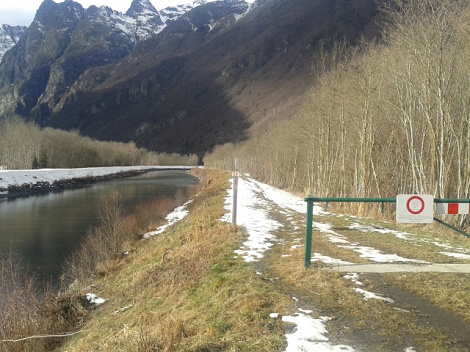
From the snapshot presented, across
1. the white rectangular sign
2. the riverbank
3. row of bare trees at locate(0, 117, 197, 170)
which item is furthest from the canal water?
row of bare trees at locate(0, 117, 197, 170)

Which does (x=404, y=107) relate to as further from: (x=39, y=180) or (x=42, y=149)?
(x=42, y=149)

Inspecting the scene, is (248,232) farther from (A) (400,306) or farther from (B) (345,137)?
(B) (345,137)

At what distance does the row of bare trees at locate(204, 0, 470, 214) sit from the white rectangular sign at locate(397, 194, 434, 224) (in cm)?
659

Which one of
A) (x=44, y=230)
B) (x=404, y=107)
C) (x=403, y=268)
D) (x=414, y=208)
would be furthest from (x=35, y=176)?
(x=414, y=208)

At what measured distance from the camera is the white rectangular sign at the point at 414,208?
7027 mm

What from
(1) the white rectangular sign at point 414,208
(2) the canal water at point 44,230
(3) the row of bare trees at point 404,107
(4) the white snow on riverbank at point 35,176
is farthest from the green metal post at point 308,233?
(4) the white snow on riverbank at point 35,176

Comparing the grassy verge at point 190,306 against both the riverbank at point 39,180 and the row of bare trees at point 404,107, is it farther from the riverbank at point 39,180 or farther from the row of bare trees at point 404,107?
the riverbank at point 39,180

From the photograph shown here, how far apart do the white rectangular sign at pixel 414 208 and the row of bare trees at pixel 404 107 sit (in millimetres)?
6586

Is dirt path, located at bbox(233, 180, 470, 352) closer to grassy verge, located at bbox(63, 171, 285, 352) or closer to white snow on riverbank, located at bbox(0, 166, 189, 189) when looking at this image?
grassy verge, located at bbox(63, 171, 285, 352)

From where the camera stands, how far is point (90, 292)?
11.8 m

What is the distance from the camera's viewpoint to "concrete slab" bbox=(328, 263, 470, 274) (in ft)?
23.1

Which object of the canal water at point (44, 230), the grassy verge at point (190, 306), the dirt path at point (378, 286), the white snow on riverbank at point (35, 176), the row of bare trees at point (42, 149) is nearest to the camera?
the dirt path at point (378, 286)

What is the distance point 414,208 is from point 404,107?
11.1 metres

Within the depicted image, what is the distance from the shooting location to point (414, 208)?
23.2 feet
